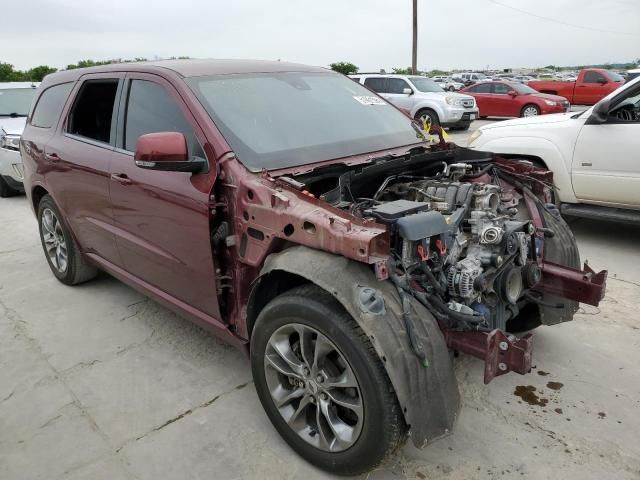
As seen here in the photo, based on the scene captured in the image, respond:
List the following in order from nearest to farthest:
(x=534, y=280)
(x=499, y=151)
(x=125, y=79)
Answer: (x=534, y=280) < (x=125, y=79) < (x=499, y=151)

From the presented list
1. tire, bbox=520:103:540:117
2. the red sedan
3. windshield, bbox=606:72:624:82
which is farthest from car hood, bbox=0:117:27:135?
windshield, bbox=606:72:624:82

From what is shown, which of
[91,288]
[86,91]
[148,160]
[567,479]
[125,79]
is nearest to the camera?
[567,479]

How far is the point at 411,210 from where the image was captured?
2.41m

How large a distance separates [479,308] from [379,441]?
2.91ft

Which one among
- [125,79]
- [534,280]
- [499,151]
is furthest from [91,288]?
[499,151]

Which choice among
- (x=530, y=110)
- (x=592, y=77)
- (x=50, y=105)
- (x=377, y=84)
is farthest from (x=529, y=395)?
(x=592, y=77)

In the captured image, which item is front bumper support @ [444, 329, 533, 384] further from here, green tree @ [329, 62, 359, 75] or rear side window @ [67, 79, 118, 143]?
green tree @ [329, 62, 359, 75]

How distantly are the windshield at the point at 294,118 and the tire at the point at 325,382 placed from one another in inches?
32.6

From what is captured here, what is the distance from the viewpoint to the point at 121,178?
3.22 m

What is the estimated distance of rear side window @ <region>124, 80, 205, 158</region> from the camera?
9.42 ft

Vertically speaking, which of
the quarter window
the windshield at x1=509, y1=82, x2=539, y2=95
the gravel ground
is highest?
the quarter window

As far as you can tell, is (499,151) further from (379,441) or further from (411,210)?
(379,441)

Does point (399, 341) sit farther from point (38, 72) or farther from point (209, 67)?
point (38, 72)

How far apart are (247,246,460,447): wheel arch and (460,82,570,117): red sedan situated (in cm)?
1589
